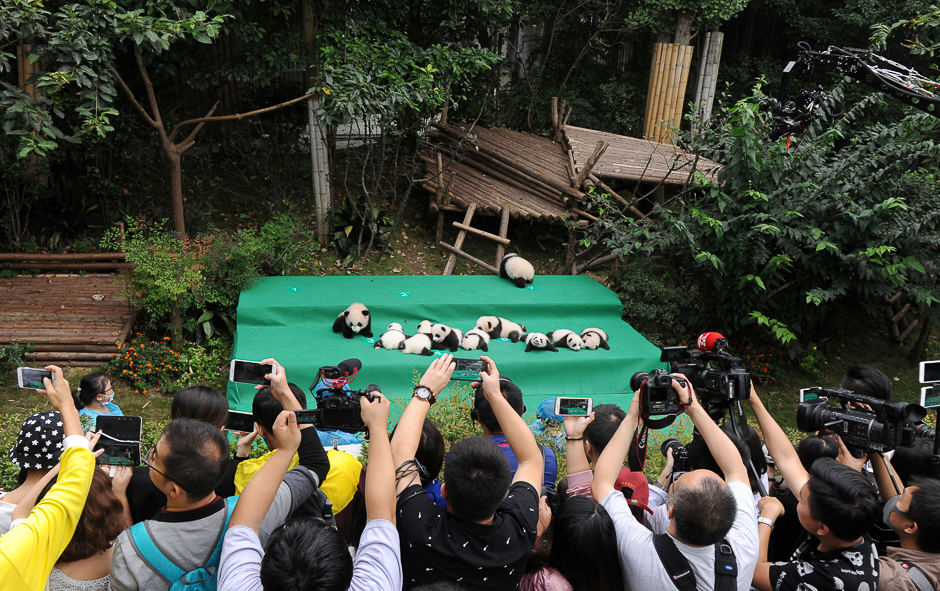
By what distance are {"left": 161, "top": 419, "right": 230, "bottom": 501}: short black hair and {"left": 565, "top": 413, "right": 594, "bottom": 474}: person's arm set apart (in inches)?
65.8

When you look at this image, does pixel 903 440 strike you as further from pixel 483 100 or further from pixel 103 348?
pixel 483 100

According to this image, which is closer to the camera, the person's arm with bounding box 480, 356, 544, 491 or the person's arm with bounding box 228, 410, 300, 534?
the person's arm with bounding box 228, 410, 300, 534

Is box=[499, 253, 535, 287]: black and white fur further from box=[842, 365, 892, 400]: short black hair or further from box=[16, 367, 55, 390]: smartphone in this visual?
box=[16, 367, 55, 390]: smartphone

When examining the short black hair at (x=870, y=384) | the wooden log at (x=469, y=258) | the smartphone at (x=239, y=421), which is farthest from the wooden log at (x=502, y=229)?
the smartphone at (x=239, y=421)

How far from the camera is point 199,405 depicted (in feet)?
11.5

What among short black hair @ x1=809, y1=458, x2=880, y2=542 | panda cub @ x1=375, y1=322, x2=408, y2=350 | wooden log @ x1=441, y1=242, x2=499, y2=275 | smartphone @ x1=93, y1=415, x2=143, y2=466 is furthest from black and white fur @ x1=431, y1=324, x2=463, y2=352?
short black hair @ x1=809, y1=458, x2=880, y2=542

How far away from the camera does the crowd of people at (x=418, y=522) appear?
236 cm

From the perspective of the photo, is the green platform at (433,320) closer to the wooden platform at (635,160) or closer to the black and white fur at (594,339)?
the black and white fur at (594,339)

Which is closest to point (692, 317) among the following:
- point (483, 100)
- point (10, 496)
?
point (483, 100)

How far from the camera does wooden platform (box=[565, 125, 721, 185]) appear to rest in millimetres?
10656

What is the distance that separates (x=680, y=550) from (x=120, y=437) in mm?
2266

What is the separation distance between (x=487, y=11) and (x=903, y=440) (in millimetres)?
8639

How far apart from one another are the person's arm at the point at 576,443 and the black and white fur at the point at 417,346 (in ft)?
13.2

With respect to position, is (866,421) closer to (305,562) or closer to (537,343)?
(305,562)
